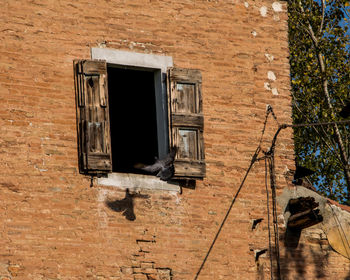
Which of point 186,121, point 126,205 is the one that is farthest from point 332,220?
point 126,205

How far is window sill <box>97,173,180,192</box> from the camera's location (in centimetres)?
1118

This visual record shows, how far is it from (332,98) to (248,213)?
32.3 ft

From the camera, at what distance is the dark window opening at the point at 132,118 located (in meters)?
12.4

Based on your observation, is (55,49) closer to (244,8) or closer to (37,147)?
(37,147)

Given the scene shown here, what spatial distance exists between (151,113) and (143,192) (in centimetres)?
165

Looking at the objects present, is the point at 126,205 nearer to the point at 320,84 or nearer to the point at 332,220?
the point at 332,220

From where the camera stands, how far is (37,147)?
427 inches

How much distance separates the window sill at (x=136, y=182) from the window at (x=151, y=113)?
13 cm

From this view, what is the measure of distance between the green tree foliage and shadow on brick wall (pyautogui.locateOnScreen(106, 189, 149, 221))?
Result: 9766 millimetres

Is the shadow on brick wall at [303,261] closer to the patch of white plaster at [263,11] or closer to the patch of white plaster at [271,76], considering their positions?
the patch of white plaster at [271,76]

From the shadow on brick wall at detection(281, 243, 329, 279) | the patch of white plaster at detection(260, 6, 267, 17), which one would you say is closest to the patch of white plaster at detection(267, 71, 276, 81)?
the patch of white plaster at detection(260, 6, 267, 17)

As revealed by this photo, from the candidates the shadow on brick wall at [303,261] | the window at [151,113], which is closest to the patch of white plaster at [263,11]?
the window at [151,113]

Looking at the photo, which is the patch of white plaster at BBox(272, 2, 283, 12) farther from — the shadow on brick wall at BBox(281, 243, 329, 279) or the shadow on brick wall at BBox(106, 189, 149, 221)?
the shadow on brick wall at BBox(106, 189, 149, 221)

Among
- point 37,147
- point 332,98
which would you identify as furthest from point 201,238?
point 332,98
